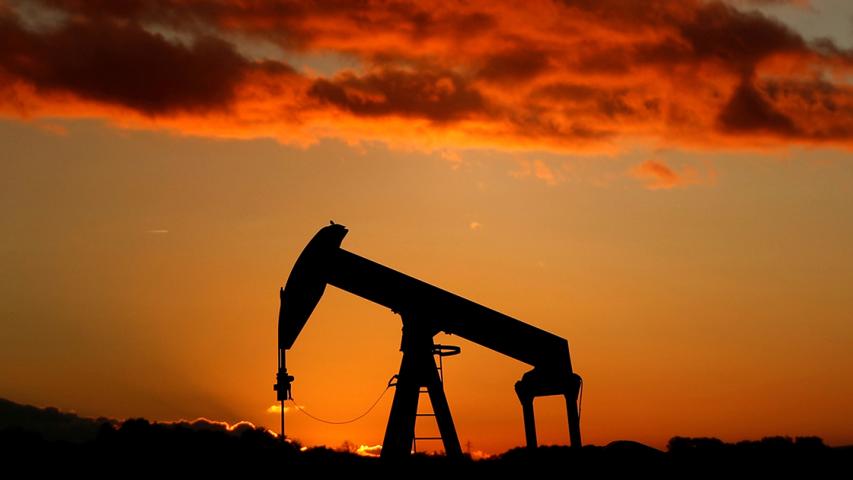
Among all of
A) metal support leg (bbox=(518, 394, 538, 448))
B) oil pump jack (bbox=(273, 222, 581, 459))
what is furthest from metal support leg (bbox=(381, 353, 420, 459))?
metal support leg (bbox=(518, 394, 538, 448))

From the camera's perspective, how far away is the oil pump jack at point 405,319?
72.7ft

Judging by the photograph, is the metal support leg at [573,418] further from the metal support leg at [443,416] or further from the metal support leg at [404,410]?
the metal support leg at [404,410]

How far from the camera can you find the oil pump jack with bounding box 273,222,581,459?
22.2 m

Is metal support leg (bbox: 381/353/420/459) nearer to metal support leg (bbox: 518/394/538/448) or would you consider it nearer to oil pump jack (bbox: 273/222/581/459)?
oil pump jack (bbox: 273/222/581/459)

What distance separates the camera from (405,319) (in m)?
22.8

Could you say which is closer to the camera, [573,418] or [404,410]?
[404,410]

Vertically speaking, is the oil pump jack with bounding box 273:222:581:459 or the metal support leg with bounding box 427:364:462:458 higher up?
the oil pump jack with bounding box 273:222:581:459

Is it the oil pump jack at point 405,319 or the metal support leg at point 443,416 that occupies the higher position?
the oil pump jack at point 405,319

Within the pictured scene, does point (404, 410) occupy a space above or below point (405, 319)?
below

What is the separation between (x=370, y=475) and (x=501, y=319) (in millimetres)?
4126

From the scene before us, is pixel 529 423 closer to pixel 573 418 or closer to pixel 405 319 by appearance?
pixel 573 418

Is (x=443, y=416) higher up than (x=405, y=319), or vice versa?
(x=405, y=319)

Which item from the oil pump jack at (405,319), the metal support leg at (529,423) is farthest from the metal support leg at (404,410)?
the metal support leg at (529,423)

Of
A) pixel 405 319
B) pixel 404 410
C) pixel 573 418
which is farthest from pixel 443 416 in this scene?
pixel 573 418
